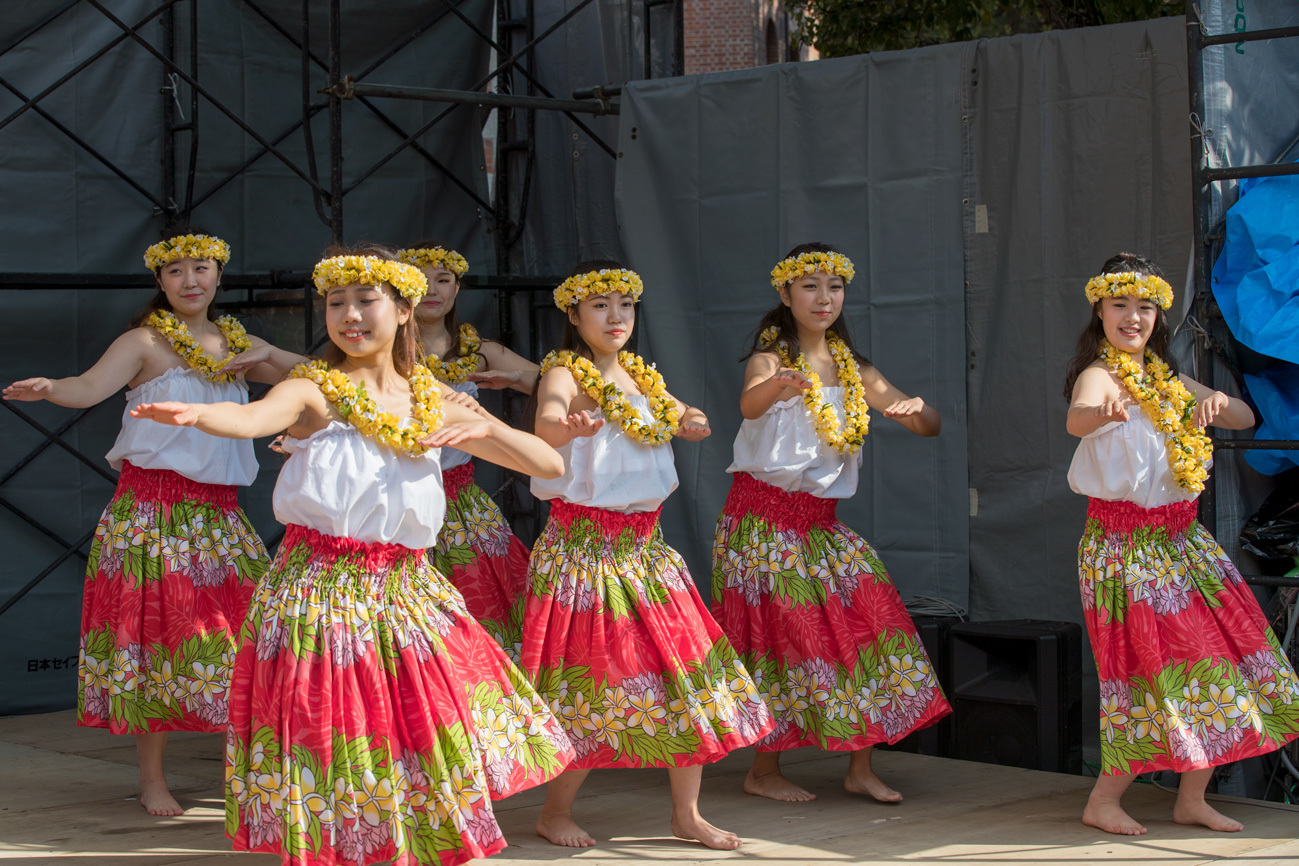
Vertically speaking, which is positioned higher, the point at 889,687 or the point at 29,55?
the point at 29,55

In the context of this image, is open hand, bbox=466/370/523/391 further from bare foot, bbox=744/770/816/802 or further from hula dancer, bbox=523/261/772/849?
bare foot, bbox=744/770/816/802

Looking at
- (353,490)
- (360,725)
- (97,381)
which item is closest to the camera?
(360,725)

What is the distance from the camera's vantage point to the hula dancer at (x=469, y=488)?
4457 millimetres

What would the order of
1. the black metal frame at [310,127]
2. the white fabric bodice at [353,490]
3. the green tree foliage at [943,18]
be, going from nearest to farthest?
the white fabric bodice at [353,490]
the black metal frame at [310,127]
the green tree foliage at [943,18]

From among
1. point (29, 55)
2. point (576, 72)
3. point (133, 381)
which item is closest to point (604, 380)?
point (133, 381)

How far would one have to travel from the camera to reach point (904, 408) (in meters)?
4.02

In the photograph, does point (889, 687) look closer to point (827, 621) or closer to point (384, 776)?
point (827, 621)

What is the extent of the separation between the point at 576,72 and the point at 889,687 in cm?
326

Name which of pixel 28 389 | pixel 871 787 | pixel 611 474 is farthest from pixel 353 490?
pixel 871 787

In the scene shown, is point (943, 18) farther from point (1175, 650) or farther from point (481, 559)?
point (1175, 650)

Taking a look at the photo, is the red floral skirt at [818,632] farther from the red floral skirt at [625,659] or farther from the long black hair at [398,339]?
the long black hair at [398,339]

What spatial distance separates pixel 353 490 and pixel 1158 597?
2.14 meters

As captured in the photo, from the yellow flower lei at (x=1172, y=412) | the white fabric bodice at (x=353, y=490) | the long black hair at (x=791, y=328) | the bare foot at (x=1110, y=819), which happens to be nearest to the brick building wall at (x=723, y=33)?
the long black hair at (x=791, y=328)

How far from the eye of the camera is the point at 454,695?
3.03 meters
